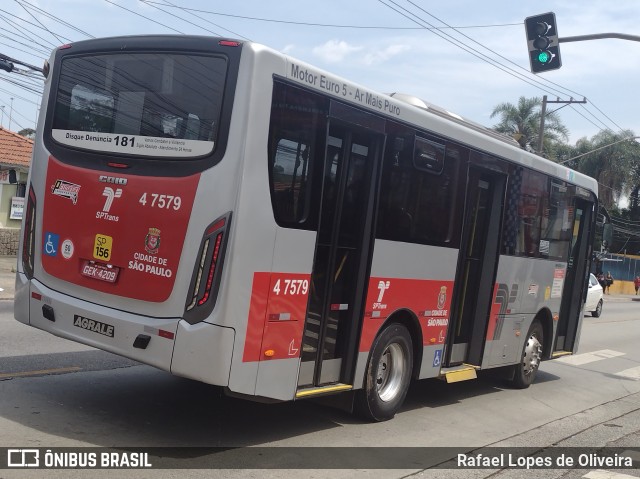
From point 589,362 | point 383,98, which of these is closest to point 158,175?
point 383,98

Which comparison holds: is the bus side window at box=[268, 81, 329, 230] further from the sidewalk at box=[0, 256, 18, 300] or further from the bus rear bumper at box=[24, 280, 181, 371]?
the sidewalk at box=[0, 256, 18, 300]

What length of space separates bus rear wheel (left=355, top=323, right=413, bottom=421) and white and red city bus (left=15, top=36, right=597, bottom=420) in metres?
0.02

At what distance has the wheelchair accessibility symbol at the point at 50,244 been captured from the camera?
673 centimetres

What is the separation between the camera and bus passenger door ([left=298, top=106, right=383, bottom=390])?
6766 millimetres

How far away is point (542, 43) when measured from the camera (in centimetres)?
1423

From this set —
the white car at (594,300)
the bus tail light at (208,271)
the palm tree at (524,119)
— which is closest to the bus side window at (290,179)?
the bus tail light at (208,271)

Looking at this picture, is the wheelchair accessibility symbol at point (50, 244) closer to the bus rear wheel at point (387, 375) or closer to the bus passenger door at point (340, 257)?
the bus passenger door at point (340, 257)

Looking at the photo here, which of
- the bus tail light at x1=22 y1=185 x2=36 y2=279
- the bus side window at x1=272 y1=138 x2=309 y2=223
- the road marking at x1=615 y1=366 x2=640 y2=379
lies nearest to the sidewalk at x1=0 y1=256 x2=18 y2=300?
the bus tail light at x1=22 y1=185 x2=36 y2=279

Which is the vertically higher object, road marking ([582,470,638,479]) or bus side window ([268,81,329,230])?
bus side window ([268,81,329,230])

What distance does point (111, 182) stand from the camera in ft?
21.1

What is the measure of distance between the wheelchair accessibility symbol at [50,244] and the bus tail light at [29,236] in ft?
0.61

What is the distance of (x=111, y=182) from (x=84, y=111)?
831 millimetres

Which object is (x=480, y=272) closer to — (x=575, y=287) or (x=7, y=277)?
(x=575, y=287)

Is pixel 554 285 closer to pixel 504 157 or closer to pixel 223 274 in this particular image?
pixel 504 157
